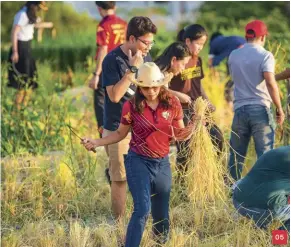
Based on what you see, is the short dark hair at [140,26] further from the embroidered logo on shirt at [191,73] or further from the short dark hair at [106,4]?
the short dark hair at [106,4]

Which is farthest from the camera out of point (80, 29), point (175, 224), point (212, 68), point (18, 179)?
point (80, 29)

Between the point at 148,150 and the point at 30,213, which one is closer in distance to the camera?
the point at 148,150

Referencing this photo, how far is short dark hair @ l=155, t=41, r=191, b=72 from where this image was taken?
22.3 feet

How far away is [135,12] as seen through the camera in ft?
83.4

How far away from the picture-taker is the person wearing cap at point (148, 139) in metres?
5.60

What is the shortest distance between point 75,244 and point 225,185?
3.71ft

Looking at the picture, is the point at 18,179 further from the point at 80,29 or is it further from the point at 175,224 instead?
the point at 80,29

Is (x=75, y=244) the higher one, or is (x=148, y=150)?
(x=148, y=150)

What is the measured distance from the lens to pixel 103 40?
8.80 metres

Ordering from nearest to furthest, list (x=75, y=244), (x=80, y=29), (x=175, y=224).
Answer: (x=75, y=244)
(x=175, y=224)
(x=80, y=29)

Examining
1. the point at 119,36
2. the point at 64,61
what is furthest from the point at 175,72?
the point at 64,61

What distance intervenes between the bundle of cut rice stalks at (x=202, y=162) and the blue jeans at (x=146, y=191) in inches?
14.5

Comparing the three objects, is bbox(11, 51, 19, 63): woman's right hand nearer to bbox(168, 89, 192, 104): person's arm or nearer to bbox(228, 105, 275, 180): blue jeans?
bbox(228, 105, 275, 180): blue jeans

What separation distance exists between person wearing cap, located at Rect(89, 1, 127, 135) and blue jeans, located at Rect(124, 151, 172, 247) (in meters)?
2.93
